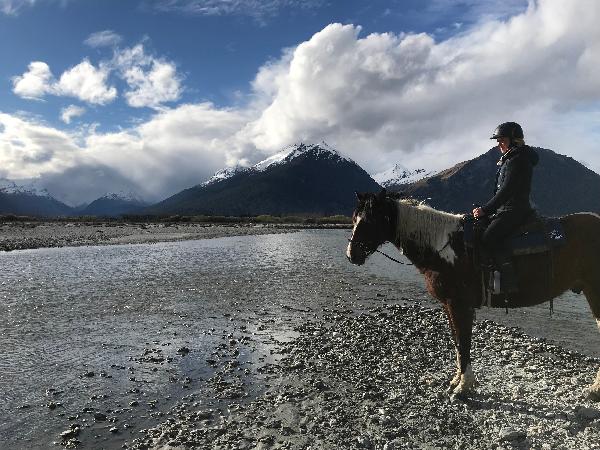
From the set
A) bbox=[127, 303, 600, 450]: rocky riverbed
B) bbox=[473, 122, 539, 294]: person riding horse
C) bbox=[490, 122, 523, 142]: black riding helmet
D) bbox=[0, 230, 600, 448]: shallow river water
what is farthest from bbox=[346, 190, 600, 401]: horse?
bbox=[0, 230, 600, 448]: shallow river water

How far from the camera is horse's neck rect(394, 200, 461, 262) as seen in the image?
9.12 m

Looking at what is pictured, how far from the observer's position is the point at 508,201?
875cm

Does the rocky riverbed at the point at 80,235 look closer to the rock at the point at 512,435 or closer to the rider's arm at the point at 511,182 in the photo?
the rider's arm at the point at 511,182

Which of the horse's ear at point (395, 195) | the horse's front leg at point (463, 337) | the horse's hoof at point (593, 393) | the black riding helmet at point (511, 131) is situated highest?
the black riding helmet at point (511, 131)

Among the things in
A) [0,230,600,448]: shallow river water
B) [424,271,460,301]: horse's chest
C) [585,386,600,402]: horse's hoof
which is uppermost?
[424,271,460,301]: horse's chest

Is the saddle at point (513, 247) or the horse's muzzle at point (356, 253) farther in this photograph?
the horse's muzzle at point (356, 253)

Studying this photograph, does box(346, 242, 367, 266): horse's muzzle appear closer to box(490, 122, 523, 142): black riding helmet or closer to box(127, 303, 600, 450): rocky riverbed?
box(127, 303, 600, 450): rocky riverbed

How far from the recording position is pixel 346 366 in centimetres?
1138

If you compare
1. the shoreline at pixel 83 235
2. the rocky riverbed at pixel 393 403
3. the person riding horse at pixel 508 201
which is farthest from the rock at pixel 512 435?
the shoreline at pixel 83 235

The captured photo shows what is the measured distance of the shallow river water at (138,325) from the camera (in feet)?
30.3

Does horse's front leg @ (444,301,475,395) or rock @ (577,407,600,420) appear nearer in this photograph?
rock @ (577,407,600,420)

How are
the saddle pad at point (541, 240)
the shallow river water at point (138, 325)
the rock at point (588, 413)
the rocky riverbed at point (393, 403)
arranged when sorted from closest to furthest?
the rocky riverbed at point (393, 403) < the rock at point (588, 413) < the saddle pad at point (541, 240) < the shallow river water at point (138, 325)

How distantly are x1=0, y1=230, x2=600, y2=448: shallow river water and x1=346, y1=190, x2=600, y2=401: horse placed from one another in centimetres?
479

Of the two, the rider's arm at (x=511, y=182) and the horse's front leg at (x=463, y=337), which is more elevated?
the rider's arm at (x=511, y=182)
